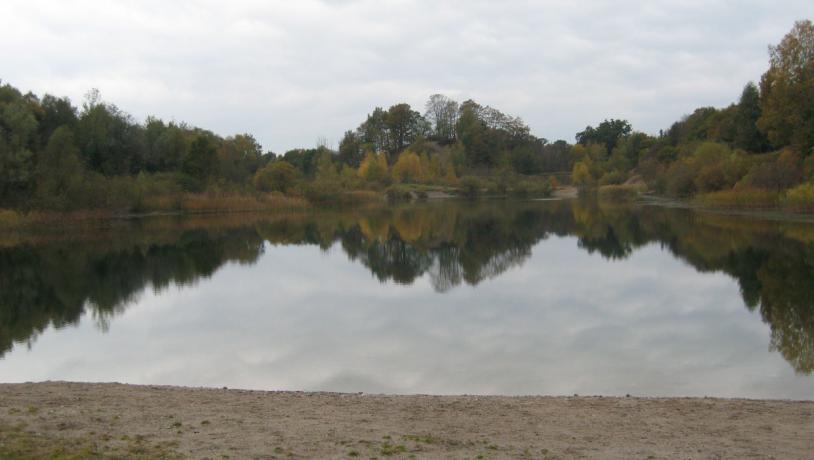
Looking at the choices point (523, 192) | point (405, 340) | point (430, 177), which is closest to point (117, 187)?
point (405, 340)

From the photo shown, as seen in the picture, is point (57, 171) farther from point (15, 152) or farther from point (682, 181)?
point (682, 181)

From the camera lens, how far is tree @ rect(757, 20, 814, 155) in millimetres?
38094

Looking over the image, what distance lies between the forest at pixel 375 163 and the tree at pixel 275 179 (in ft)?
0.37

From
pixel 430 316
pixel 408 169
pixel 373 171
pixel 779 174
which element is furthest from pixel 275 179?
pixel 430 316

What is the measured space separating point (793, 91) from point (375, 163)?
48.1 meters

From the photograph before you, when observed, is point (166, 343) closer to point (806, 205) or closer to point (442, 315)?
point (442, 315)

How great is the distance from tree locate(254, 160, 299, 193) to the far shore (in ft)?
173

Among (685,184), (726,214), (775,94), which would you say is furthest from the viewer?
(685,184)

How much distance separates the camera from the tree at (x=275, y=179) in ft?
194

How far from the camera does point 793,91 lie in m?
39.1

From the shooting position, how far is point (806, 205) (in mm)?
32125

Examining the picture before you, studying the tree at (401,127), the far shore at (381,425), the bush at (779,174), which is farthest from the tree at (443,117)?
the far shore at (381,425)

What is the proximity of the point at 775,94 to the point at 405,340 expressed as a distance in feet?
126

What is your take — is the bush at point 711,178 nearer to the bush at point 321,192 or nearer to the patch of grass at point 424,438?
the bush at point 321,192
